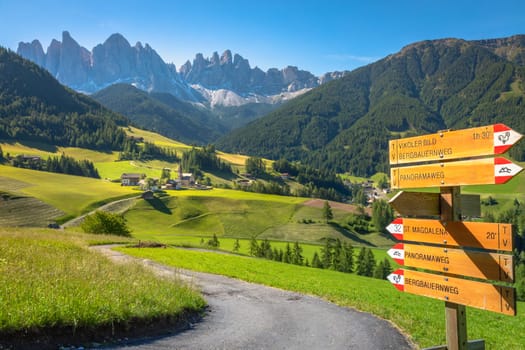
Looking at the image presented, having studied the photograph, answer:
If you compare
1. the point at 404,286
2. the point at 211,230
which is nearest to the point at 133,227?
the point at 211,230

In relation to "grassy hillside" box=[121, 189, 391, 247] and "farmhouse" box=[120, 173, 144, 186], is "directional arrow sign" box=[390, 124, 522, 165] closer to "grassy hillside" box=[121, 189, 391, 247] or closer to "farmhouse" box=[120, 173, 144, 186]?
"grassy hillside" box=[121, 189, 391, 247]

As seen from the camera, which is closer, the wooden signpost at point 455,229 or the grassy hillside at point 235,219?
the wooden signpost at point 455,229

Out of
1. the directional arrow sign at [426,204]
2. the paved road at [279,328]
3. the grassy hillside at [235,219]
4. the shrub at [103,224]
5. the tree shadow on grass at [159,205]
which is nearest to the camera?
the directional arrow sign at [426,204]

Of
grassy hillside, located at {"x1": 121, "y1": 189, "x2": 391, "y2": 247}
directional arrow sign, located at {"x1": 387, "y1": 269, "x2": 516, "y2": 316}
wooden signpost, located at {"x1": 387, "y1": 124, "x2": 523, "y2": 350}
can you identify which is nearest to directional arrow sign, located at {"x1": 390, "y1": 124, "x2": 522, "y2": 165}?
wooden signpost, located at {"x1": 387, "y1": 124, "x2": 523, "y2": 350}

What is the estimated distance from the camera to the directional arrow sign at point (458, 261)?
24.9 ft

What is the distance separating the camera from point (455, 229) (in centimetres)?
848

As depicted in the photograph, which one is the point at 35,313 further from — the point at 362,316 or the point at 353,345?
the point at 362,316

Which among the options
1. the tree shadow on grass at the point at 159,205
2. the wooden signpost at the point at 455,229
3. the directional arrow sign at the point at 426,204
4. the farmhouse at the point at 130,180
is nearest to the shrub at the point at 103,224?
the tree shadow on grass at the point at 159,205

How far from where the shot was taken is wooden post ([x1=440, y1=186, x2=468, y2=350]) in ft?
27.9

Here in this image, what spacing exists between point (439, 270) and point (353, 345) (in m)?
5.88

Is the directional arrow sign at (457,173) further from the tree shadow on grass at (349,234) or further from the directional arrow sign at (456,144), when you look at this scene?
the tree shadow on grass at (349,234)

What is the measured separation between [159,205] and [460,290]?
138 metres

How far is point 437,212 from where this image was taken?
886 cm

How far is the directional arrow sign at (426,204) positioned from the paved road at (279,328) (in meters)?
6.22
